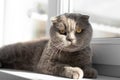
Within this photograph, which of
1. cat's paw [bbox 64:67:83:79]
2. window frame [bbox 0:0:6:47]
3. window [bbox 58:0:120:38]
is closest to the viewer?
cat's paw [bbox 64:67:83:79]

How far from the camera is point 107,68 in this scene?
1217 mm

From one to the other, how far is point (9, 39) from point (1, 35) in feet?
0.23

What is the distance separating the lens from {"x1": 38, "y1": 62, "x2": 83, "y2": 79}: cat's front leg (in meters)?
1.04

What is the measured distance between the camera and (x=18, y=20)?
2049mm

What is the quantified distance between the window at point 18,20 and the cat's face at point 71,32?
2.67 feet

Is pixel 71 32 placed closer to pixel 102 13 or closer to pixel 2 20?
pixel 102 13

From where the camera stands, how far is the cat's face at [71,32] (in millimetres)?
1127

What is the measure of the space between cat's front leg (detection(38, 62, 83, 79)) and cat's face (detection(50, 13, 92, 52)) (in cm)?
9

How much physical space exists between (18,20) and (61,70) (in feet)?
3.39

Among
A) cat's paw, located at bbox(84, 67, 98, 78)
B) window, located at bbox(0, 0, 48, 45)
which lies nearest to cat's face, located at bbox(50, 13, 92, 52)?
cat's paw, located at bbox(84, 67, 98, 78)

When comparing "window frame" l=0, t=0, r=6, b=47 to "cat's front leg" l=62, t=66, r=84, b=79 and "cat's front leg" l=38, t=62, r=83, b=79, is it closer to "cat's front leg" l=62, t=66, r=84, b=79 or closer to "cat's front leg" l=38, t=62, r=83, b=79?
"cat's front leg" l=38, t=62, r=83, b=79

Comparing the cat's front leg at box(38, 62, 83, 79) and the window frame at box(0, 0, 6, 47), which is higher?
the window frame at box(0, 0, 6, 47)

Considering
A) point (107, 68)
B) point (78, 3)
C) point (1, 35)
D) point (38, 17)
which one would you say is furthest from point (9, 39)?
point (107, 68)

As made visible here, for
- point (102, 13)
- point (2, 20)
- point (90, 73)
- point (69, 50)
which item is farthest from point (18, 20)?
point (90, 73)
